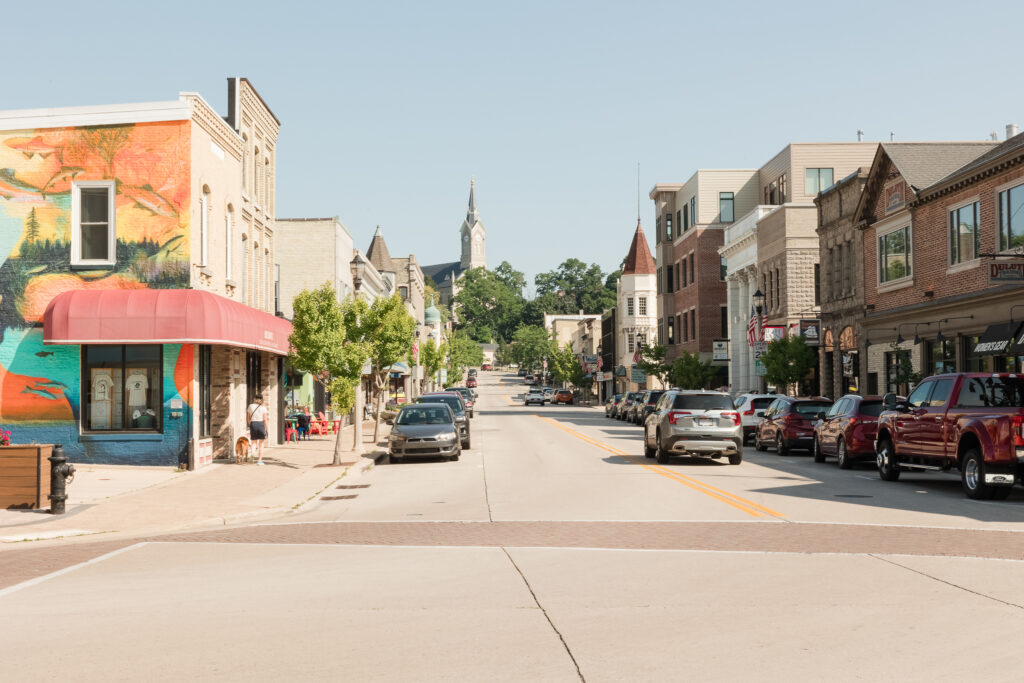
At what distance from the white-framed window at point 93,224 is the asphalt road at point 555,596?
402 inches

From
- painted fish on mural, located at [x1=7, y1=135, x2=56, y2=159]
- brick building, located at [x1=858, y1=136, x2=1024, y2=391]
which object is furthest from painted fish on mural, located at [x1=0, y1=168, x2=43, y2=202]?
brick building, located at [x1=858, y1=136, x2=1024, y2=391]

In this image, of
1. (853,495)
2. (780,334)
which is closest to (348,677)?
(853,495)

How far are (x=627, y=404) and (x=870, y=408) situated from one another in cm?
3345

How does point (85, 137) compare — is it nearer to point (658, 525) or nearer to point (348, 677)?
point (658, 525)

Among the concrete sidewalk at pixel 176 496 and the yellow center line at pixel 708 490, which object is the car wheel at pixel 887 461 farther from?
the concrete sidewalk at pixel 176 496

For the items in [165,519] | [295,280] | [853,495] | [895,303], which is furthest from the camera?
[295,280]

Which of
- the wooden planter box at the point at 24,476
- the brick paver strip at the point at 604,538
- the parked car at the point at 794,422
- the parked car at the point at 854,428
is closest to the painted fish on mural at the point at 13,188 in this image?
the wooden planter box at the point at 24,476

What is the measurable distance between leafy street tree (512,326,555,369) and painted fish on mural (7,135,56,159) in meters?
145

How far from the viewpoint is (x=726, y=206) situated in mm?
73250

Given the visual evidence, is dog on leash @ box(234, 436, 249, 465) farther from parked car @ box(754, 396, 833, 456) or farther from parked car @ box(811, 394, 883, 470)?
parked car @ box(754, 396, 833, 456)

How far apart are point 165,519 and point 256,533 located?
1.92 m

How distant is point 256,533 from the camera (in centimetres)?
1502

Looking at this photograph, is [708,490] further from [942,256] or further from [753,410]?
[942,256]

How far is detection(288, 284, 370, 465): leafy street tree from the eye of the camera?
26.9 meters
